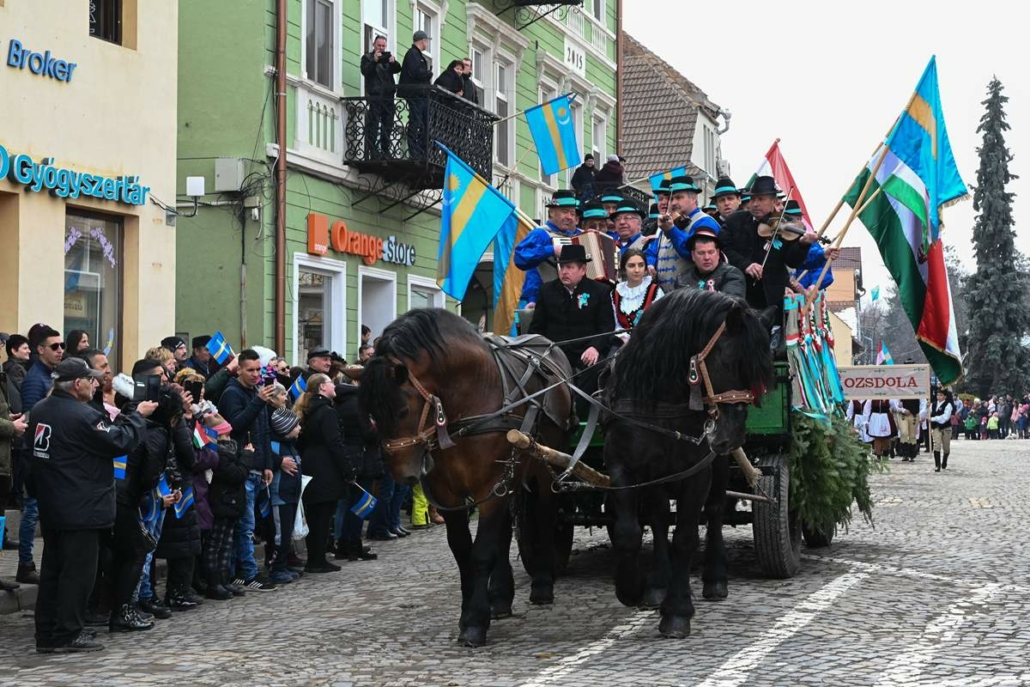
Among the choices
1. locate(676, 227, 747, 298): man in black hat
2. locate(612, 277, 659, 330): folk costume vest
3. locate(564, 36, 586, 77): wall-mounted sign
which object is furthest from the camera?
locate(564, 36, 586, 77): wall-mounted sign

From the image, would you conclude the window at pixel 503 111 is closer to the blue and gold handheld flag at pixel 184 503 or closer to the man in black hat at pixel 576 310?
the man in black hat at pixel 576 310

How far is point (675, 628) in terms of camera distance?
333 inches

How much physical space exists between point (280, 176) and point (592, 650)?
12.3 meters

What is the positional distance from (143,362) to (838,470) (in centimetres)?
516

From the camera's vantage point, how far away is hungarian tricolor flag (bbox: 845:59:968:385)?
1273 centimetres

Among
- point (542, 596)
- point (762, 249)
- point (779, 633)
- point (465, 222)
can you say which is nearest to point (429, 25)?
point (465, 222)

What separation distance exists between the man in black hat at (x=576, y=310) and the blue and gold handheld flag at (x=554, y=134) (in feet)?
30.4

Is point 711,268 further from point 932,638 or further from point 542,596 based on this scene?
point 932,638

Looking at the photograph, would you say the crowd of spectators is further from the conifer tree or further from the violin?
the conifer tree

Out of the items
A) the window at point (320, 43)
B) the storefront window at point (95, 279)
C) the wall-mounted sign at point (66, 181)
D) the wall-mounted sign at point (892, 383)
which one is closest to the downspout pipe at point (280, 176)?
the window at point (320, 43)

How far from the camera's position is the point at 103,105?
52.9 ft

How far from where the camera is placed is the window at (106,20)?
54.0 feet

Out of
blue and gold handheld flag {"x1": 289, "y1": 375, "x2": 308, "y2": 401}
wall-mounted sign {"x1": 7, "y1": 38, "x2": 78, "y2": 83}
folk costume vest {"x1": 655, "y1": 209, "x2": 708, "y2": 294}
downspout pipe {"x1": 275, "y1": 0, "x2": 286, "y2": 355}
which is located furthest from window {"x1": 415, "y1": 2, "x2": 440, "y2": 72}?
folk costume vest {"x1": 655, "y1": 209, "x2": 708, "y2": 294}

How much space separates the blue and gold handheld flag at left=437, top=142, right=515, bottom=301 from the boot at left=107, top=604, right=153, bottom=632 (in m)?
4.77
